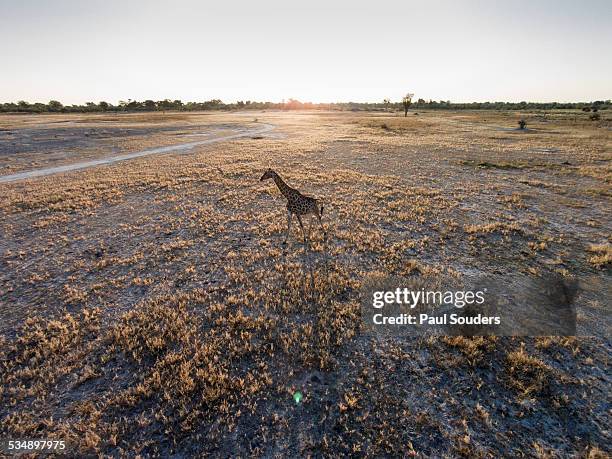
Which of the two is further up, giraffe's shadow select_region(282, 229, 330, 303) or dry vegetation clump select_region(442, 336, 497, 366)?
giraffe's shadow select_region(282, 229, 330, 303)

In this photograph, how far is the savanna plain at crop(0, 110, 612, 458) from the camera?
458 centimetres

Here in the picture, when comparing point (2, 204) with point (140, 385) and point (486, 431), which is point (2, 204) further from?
point (486, 431)

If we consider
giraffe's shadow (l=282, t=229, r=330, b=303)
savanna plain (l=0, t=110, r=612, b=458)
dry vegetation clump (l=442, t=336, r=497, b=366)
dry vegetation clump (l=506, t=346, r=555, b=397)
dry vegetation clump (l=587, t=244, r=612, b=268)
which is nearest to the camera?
savanna plain (l=0, t=110, r=612, b=458)

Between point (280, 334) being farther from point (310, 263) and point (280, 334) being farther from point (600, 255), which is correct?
point (600, 255)

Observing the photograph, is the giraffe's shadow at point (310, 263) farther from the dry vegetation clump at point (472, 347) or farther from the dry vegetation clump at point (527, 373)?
the dry vegetation clump at point (527, 373)

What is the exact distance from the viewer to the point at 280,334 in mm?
6445

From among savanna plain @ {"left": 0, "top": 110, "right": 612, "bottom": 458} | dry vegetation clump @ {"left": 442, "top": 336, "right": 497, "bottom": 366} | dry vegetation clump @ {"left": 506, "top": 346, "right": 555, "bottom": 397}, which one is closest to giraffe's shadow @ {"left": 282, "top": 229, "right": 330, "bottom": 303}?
savanna plain @ {"left": 0, "top": 110, "right": 612, "bottom": 458}

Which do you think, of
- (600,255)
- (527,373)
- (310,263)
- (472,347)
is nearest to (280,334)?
(310,263)

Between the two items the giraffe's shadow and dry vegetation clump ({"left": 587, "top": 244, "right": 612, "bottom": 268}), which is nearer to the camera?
the giraffe's shadow

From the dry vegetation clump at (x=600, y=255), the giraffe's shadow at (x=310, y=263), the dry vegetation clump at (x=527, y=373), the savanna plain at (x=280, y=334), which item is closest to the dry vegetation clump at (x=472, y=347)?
the savanna plain at (x=280, y=334)

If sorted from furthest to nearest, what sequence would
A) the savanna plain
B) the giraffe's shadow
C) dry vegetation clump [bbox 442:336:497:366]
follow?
the giraffe's shadow, dry vegetation clump [bbox 442:336:497:366], the savanna plain

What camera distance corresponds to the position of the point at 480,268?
29.1 ft

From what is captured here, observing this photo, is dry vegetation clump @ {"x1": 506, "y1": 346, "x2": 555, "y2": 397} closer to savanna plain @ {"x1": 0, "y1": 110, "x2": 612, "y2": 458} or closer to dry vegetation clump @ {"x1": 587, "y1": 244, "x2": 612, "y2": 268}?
savanna plain @ {"x1": 0, "y1": 110, "x2": 612, "y2": 458}

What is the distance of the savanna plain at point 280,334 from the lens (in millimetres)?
4582
